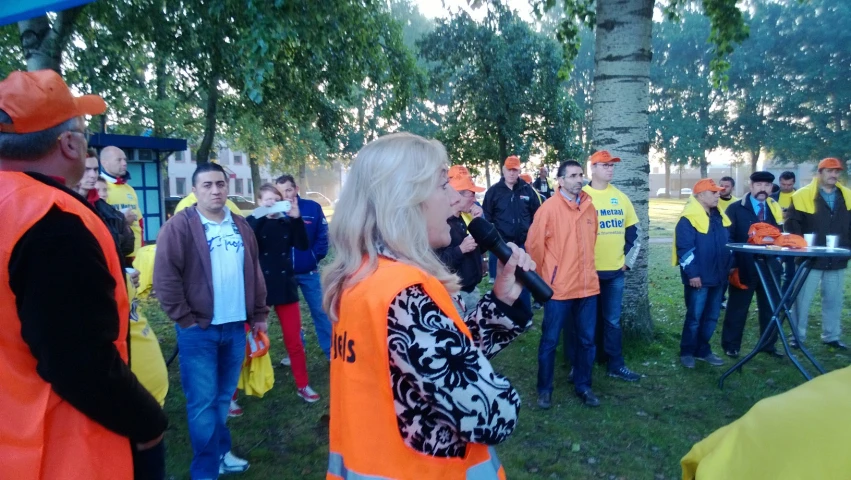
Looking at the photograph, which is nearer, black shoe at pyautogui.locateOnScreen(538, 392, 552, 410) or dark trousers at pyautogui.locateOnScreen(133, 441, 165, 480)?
dark trousers at pyautogui.locateOnScreen(133, 441, 165, 480)

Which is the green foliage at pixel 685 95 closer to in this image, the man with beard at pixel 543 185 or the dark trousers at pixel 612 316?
the man with beard at pixel 543 185

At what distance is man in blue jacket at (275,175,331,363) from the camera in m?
5.92

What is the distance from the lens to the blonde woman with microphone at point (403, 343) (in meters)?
1.48

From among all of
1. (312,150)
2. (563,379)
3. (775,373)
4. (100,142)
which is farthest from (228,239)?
(312,150)

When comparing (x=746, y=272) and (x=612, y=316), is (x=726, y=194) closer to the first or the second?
(x=746, y=272)

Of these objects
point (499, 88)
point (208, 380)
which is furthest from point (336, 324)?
point (499, 88)

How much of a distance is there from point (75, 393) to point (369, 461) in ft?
Result: 2.55

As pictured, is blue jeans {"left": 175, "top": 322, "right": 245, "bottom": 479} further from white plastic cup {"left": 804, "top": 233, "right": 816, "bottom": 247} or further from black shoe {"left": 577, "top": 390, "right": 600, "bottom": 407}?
white plastic cup {"left": 804, "top": 233, "right": 816, "bottom": 247}

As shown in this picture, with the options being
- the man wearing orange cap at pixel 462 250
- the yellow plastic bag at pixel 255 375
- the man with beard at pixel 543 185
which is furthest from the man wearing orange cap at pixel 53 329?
the man with beard at pixel 543 185

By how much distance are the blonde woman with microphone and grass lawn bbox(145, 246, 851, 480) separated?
276cm

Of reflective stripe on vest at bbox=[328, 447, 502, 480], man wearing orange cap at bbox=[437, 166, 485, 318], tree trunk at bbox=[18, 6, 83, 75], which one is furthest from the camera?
tree trunk at bbox=[18, 6, 83, 75]

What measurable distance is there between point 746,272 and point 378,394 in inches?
248

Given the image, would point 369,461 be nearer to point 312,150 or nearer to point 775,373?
point 775,373

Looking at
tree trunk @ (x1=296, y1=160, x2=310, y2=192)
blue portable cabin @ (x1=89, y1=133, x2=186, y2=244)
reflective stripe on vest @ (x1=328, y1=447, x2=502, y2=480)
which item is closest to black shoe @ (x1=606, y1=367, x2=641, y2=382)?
reflective stripe on vest @ (x1=328, y1=447, x2=502, y2=480)
